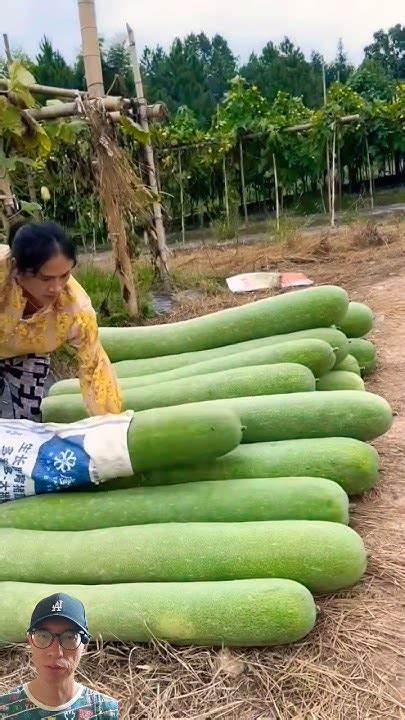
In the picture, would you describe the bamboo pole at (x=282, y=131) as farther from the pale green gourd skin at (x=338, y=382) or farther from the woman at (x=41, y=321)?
the woman at (x=41, y=321)

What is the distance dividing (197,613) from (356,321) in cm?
264

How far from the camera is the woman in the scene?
268 centimetres

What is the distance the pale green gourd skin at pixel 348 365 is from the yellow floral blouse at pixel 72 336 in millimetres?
1381

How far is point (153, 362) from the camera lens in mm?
3957

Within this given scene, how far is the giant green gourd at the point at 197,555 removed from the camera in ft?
7.61

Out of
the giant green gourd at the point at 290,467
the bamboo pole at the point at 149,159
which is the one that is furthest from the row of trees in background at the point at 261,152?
the giant green gourd at the point at 290,467

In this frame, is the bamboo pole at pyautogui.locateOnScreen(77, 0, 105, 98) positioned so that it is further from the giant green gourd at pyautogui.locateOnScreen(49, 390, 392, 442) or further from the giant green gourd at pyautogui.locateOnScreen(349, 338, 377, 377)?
the giant green gourd at pyautogui.locateOnScreen(49, 390, 392, 442)

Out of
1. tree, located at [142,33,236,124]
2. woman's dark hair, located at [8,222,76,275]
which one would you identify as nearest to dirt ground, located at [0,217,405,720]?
woman's dark hair, located at [8,222,76,275]

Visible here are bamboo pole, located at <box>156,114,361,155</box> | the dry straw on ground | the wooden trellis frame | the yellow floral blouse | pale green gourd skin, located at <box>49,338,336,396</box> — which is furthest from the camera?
bamboo pole, located at <box>156,114,361,155</box>

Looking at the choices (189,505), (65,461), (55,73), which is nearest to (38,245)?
(65,461)

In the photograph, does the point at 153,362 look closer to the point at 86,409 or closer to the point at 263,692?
the point at 86,409

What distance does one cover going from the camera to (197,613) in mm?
2164

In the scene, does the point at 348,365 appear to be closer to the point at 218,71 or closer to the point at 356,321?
the point at 356,321

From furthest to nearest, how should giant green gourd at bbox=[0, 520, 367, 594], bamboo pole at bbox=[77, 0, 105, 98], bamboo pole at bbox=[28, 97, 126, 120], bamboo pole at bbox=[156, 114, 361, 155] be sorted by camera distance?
bamboo pole at bbox=[156, 114, 361, 155]
bamboo pole at bbox=[77, 0, 105, 98]
bamboo pole at bbox=[28, 97, 126, 120]
giant green gourd at bbox=[0, 520, 367, 594]
